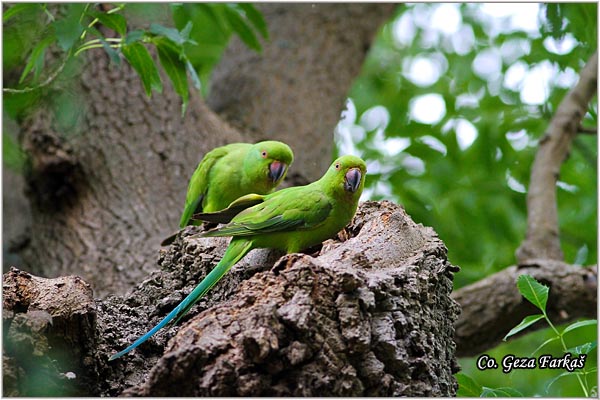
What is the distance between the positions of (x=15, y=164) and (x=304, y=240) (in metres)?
3.08

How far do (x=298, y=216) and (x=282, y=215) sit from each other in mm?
74

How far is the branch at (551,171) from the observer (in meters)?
5.13

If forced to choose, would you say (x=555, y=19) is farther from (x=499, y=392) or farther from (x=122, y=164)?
(x=122, y=164)

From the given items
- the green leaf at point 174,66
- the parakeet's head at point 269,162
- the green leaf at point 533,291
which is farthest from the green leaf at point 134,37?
the green leaf at point 533,291

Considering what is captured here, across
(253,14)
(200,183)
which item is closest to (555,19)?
(253,14)

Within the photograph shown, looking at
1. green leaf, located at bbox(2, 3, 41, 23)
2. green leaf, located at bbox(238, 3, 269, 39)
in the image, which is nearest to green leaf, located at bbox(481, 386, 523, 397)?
green leaf, located at bbox(238, 3, 269, 39)

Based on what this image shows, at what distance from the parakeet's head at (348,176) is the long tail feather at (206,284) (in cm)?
52

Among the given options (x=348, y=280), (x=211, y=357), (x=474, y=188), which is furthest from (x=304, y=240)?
(x=474, y=188)

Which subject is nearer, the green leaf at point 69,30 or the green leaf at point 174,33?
the green leaf at point 69,30

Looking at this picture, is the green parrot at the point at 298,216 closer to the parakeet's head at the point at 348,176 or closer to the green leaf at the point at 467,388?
the parakeet's head at the point at 348,176

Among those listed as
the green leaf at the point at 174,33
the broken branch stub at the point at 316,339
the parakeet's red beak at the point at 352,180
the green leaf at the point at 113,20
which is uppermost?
the green leaf at the point at 113,20

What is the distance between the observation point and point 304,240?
3.26 metres

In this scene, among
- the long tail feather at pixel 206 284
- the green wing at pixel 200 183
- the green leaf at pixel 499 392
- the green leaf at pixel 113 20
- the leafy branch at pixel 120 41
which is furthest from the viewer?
the green wing at pixel 200 183

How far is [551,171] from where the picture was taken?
543 cm
